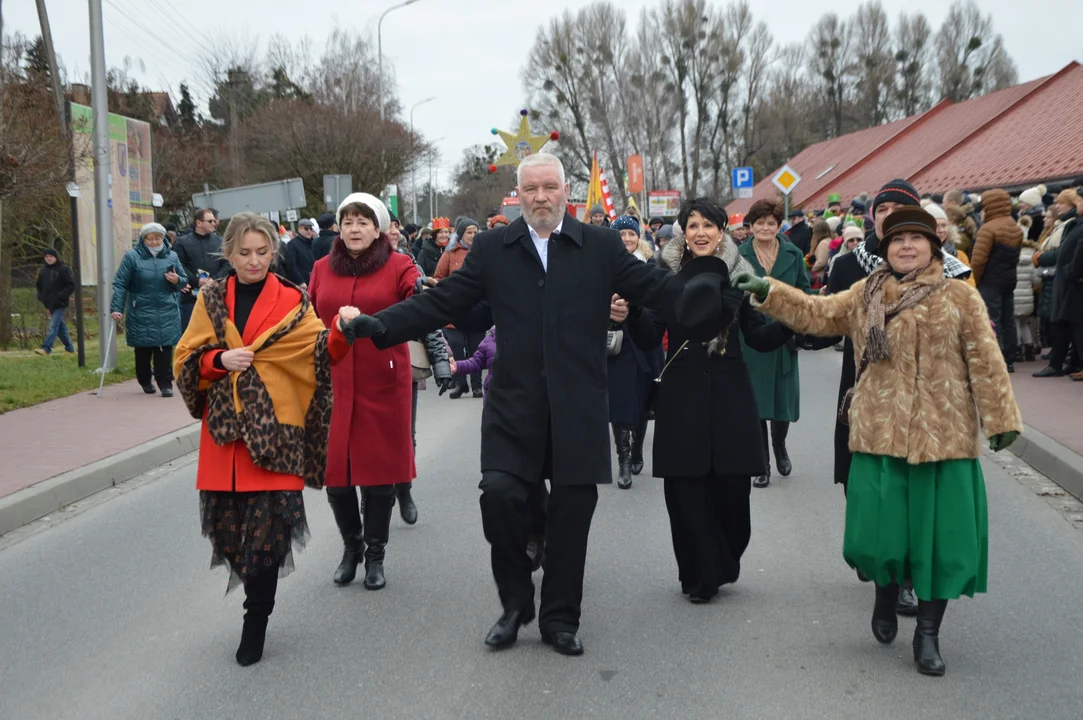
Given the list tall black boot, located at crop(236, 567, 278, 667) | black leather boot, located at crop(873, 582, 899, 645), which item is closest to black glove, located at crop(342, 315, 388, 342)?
tall black boot, located at crop(236, 567, 278, 667)

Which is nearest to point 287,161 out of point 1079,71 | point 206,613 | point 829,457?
point 1079,71

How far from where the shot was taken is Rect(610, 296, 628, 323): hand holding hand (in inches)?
205

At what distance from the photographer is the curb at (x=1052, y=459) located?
8.21 meters

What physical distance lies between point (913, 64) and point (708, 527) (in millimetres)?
59565

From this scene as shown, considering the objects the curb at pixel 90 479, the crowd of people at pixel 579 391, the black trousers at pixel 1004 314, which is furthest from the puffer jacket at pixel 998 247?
the curb at pixel 90 479

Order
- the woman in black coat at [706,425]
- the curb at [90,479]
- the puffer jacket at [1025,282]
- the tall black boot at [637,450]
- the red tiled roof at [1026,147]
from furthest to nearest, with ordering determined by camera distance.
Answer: the red tiled roof at [1026,147]
the puffer jacket at [1025,282]
the tall black boot at [637,450]
the curb at [90,479]
the woman in black coat at [706,425]

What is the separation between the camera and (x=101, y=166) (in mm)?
15742

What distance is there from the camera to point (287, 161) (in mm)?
46781

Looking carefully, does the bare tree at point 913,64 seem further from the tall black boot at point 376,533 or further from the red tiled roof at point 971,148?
the tall black boot at point 376,533

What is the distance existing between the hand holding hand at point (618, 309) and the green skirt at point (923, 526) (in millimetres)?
1187

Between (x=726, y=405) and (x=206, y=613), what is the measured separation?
2.63 m

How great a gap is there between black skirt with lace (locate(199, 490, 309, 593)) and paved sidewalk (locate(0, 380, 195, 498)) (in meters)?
3.85

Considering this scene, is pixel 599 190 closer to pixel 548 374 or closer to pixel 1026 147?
pixel 1026 147

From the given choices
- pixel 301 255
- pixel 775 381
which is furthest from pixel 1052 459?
pixel 301 255
